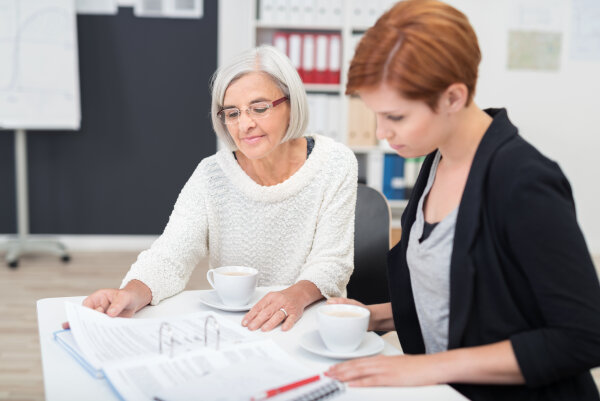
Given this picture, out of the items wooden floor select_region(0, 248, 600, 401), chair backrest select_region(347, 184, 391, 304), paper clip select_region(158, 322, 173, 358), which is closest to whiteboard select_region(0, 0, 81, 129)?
wooden floor select_region(0, 248, 600, 401)

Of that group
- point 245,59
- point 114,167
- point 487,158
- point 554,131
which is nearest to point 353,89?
point 487,158

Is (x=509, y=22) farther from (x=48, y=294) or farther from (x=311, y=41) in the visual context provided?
(x=48, y=294)

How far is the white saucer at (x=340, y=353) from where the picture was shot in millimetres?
904

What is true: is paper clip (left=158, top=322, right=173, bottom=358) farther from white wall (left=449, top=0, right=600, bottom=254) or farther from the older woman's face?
white wall (left=449, top=0, right=600, bottom=254)

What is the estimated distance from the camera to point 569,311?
82 centimetres

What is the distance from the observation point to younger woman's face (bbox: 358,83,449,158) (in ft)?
2.93

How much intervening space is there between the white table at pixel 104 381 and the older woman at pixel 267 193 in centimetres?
24

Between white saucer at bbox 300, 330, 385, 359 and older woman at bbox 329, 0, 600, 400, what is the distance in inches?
2.0

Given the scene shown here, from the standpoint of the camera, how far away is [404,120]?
0.91 metres

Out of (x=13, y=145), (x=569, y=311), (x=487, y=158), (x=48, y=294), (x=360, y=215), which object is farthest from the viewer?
(x=13, y=145)

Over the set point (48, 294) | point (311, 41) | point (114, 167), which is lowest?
point (48, 294)

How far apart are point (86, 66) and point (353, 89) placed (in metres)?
3.98

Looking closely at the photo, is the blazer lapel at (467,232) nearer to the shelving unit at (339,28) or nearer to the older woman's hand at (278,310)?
the older woman's hand at (278,310)

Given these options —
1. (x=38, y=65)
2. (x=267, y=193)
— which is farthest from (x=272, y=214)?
(x=38, y=65)
